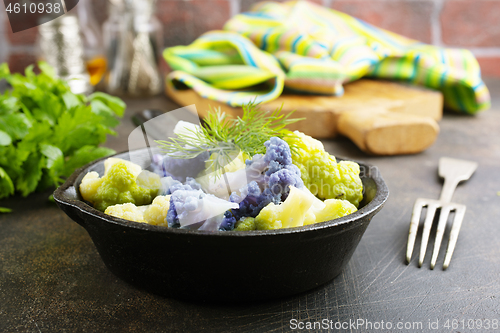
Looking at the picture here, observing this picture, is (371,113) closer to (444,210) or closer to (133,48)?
(444,210)

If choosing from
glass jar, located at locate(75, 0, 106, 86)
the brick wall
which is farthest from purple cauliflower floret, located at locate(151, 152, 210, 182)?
the brick wall

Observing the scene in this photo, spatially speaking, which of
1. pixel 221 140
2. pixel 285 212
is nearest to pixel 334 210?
pixel 285 212

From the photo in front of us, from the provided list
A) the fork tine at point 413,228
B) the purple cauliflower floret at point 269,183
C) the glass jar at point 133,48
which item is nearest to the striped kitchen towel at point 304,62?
the glass jar at point 133,48

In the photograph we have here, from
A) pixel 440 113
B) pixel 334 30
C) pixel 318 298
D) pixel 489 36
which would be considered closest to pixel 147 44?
pixel 334 30

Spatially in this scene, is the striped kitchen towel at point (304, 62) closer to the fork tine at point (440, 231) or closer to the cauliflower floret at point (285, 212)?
the fork tine at point (440, 231)

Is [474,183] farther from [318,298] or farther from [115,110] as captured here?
[115,110]

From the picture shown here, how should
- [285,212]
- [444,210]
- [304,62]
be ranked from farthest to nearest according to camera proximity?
[304,62] < [444,210] < [285,212]

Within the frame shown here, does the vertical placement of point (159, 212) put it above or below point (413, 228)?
above
